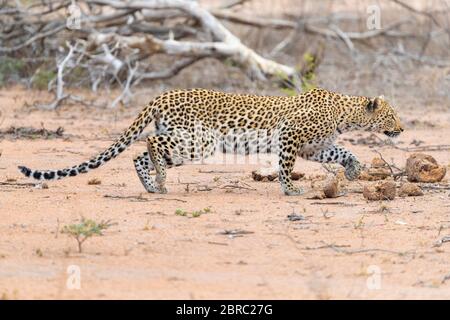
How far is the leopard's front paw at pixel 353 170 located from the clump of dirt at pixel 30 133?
4.26 metres

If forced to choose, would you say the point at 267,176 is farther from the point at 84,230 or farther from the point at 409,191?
the point at 84,230

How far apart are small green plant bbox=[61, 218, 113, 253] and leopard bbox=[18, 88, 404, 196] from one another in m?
1.54

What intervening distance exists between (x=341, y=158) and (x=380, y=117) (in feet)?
1.87

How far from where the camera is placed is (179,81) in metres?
17.5

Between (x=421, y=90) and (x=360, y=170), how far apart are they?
724 centimetres

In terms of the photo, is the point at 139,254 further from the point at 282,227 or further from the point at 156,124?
the point at 156,124

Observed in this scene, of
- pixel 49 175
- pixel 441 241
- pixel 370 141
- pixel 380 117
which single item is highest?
pixel 380 117

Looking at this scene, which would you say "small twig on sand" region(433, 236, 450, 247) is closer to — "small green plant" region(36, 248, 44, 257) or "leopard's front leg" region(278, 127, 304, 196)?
"leopard's front leg" region(278, 127, 304, 196)

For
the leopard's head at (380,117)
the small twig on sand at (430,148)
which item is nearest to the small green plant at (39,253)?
the leopard's head at (380,117)

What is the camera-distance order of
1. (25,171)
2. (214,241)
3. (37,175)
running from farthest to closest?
(37,175) → (25,171) → (214,241)

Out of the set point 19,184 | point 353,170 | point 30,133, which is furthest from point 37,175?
point 30,133

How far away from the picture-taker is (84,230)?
7.35 metres

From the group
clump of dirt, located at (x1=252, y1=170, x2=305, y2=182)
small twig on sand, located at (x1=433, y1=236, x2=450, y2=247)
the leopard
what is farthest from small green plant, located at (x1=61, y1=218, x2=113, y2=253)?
clump of dirt, located at (x1=252, y1=170, x2=305, y2=182)
